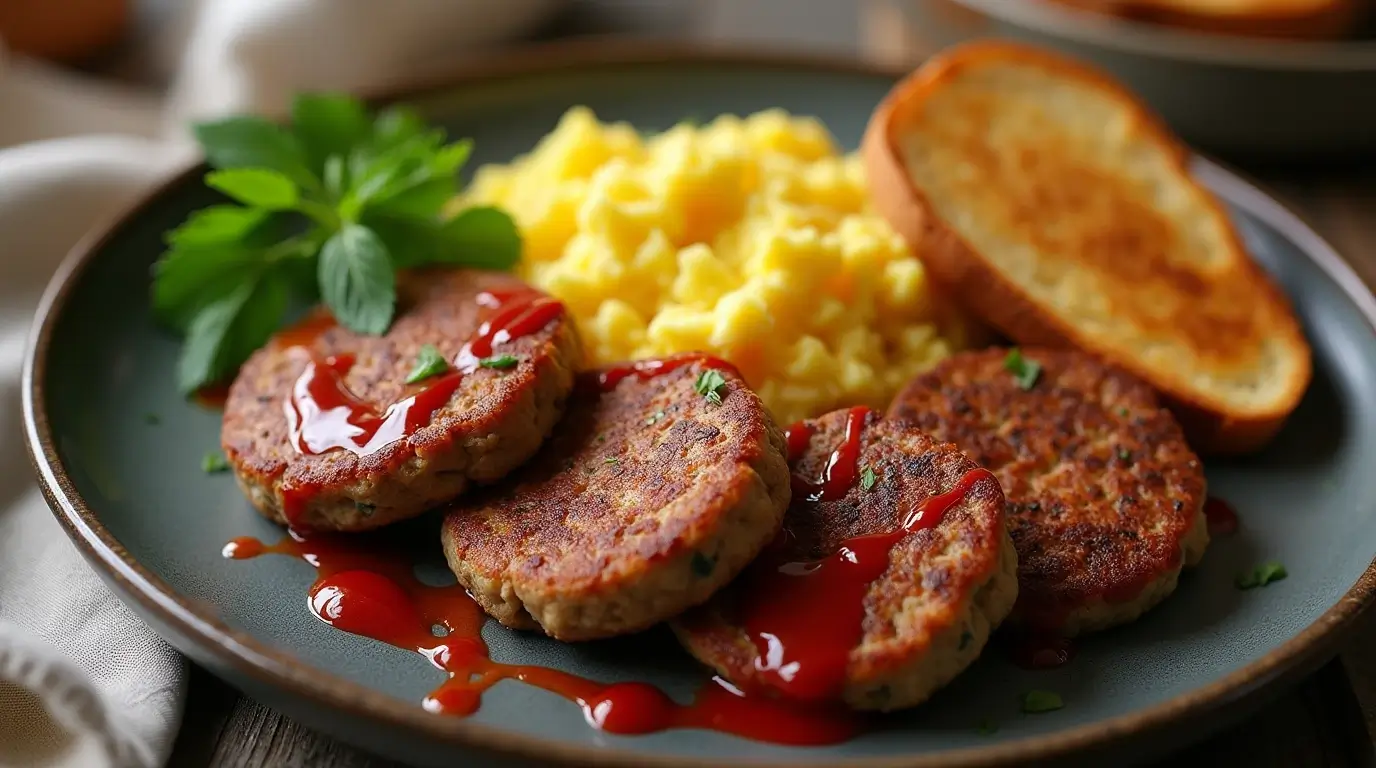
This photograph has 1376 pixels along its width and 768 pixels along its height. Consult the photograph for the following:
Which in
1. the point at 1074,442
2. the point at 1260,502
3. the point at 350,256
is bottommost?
the point at 1260,502

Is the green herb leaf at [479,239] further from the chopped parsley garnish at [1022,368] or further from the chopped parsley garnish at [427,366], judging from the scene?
the chopped parsley garnish at [1022,368]

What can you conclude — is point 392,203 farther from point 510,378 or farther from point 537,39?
point 537,39

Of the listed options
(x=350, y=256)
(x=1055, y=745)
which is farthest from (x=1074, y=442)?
(x=350, y=256)

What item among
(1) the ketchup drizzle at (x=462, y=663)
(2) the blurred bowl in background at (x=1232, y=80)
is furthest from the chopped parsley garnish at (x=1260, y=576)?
(2) the blurred bowl in background at (x=1232, y=80)

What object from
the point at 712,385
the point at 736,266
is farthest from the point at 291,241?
the point at 712,385

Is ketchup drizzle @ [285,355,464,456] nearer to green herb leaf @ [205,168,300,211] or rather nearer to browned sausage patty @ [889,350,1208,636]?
green herb leaf @ [205,168,300,211]

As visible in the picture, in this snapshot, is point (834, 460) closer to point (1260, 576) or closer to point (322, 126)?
point (1260, 576)
